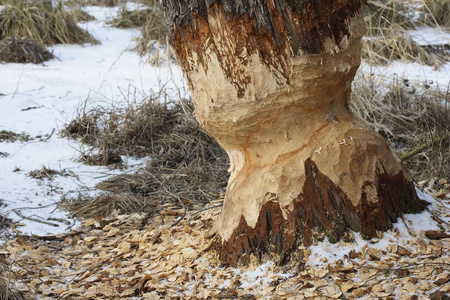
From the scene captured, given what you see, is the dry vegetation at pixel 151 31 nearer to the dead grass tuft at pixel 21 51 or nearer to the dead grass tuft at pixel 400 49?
the dead grass tuft at pixel 21 51

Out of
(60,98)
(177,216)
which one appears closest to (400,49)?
(60,98)

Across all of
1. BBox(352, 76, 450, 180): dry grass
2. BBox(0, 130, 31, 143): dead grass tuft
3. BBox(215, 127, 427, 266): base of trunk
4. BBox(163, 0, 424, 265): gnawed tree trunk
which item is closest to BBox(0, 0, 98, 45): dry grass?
BBox(0, 130, 31, 143): dead grass tuft

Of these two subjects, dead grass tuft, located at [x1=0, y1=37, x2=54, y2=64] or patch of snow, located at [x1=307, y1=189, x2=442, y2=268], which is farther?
dead grass tuft, located at [x1=0, y1=37, x2=54, y2=64]

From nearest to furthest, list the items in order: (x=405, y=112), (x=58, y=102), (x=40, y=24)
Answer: (x=405, y=112), (x=58, y=102), (x=40, y=24)

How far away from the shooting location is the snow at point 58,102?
3596mm

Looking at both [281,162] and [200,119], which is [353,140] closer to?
[281,162]

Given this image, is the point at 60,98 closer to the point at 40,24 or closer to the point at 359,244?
the point at 40,24

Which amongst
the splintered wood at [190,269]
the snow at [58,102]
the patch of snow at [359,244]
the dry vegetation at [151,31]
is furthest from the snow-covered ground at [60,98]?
the patch of snow at [359,244]

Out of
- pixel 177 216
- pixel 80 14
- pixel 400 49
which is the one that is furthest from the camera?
pixel 80 14

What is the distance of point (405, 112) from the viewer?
14.6 ft

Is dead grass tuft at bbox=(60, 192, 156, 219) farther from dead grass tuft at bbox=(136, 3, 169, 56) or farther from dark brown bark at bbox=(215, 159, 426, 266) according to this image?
dead grass tuft at bbox=(136, 3, 169, 56)

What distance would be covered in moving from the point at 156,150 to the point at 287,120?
2127mm

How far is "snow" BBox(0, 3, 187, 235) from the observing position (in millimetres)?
3596

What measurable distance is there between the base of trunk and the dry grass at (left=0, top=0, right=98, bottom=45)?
4.92 metres
